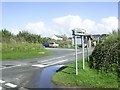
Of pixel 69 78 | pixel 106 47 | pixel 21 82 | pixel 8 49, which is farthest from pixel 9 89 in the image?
pixel 8 49

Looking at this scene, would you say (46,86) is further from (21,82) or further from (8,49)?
(8,49)

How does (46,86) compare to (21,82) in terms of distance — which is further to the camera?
(21,82)

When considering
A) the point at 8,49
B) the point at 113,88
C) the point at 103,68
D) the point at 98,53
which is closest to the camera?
the point at 113,88

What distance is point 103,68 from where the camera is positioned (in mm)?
13125

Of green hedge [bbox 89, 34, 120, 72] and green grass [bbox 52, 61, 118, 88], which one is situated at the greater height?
green hedge [bbox 89, 34, 120, 72]

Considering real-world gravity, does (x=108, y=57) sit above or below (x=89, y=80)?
above

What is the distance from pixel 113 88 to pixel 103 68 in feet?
8.95

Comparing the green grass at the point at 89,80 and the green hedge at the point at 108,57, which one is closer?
the green grass at the point at 89,80

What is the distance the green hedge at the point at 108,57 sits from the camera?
42.1 ft

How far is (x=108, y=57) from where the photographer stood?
13.3 m

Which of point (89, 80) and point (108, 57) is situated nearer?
point (89, 80)

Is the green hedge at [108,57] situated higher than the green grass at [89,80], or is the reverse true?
the green hedge at [108,57]

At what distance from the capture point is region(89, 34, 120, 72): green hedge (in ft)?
42.1

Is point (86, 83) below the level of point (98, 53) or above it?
below
